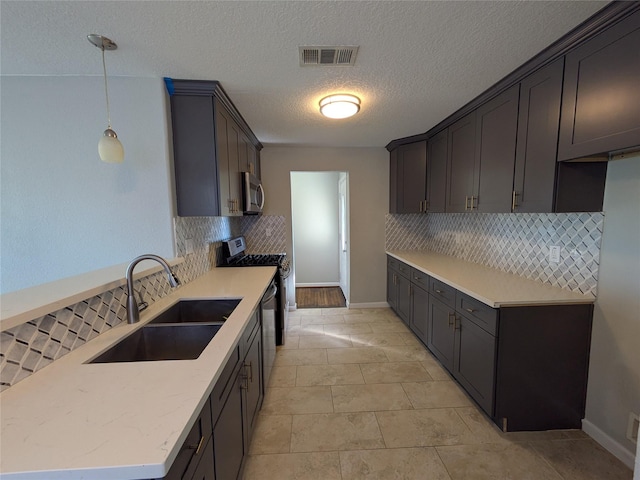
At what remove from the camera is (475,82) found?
6.48ft

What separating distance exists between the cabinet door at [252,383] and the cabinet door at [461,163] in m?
2.22

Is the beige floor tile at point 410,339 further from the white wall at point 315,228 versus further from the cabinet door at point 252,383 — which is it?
the white wall at point 315,228

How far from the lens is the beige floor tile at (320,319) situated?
12.0 ft

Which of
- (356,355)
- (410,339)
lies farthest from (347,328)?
(410,339)

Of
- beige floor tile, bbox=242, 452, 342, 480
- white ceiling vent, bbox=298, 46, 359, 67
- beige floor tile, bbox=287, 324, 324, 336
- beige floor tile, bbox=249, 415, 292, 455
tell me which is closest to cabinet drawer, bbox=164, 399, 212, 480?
beige floor tile, bbox=242, 452, 342, 480

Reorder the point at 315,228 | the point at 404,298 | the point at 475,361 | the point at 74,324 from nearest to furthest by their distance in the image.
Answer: the point at 74,324 → the point at 475,361 → the point at 404,298 → the point at 315,228

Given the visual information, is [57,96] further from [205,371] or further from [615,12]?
[615,12]

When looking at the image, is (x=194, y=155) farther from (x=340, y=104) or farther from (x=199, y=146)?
(x=340, y=104)

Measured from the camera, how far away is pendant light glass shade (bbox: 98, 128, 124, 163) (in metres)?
1.49

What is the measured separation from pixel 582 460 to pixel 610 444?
0.22m

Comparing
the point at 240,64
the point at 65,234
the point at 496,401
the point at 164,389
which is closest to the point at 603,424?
the point at 496,401

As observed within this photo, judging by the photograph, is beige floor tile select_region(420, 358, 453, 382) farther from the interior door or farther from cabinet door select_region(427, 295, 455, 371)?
the interior door

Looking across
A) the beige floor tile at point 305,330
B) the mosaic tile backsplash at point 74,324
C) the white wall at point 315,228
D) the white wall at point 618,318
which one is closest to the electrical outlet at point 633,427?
the white wall at point 618,318

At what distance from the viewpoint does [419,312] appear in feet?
9.53
